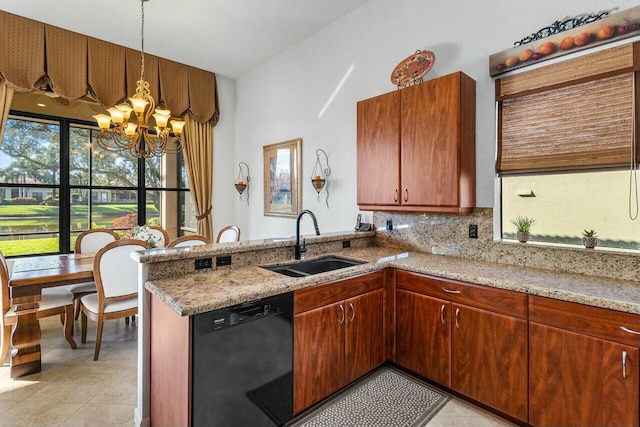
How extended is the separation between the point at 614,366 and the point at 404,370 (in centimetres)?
135

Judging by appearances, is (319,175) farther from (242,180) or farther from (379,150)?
(242,180)

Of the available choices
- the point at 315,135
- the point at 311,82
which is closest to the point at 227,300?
the point at 315,135

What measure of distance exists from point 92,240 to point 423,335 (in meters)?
3.80

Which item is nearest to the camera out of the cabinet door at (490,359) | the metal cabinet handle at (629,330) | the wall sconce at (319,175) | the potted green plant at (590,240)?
the metal cabinet handle at (629,330)

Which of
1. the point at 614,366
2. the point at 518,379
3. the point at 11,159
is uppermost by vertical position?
the point at 11,159

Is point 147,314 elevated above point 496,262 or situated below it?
below

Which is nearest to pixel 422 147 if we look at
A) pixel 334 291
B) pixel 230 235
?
pixel 334 291

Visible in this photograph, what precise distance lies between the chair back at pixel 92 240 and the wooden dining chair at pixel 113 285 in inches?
39.0

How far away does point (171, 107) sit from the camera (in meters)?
4.75

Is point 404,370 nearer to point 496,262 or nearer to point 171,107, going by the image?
point 496,262

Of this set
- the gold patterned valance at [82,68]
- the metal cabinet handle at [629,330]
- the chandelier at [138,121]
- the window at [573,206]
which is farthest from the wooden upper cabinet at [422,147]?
the gold patterned valance at [82,68]

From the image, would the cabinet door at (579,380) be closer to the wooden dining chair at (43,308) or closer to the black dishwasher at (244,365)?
the black dishwasher at (244,365)

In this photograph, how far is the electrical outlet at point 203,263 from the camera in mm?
2125

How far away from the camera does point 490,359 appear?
198 centimetres
